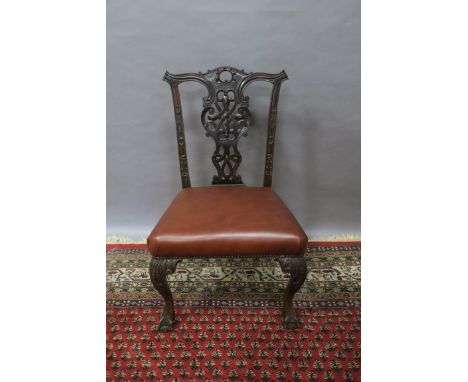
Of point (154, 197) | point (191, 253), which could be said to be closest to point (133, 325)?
point (191, 253)

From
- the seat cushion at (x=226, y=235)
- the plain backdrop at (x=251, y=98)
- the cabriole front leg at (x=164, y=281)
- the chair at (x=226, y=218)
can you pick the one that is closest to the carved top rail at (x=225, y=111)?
the chair at (x=226, y=218)

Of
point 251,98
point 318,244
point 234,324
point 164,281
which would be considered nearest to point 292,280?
point 234,324

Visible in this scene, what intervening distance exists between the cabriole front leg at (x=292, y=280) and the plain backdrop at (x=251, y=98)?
83cm

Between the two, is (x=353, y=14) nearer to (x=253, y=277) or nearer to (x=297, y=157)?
(x=297, y=157)

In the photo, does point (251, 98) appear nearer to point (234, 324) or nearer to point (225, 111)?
point (225, 111)

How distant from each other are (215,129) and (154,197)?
73 cm

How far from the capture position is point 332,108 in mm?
2123

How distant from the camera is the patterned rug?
56.4 inches

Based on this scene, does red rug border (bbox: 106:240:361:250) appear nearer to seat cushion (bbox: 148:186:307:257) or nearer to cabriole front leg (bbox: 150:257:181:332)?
cabriole front leg (bbox: 150:257:181:332)

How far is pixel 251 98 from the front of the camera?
207 centimetres

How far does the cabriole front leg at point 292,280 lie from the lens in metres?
1.48

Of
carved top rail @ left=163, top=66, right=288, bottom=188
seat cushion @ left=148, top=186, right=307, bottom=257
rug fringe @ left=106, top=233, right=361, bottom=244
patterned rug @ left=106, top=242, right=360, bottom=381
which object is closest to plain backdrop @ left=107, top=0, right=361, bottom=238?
rug fringe @ left=106, top=233, right=361, bottom=244

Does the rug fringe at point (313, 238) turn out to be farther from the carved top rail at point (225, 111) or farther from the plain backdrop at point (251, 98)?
the carved top rail at point (225, 111)

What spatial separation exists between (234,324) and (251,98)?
4.21ft
